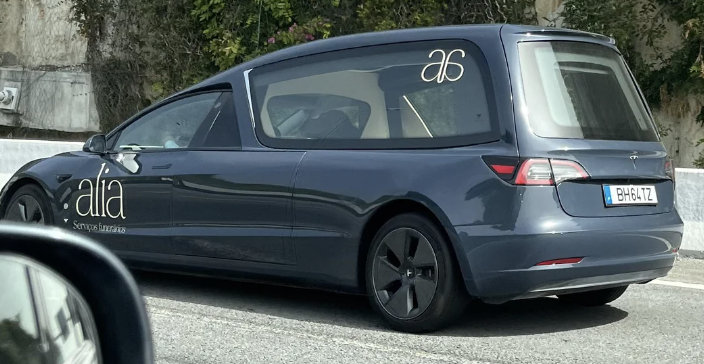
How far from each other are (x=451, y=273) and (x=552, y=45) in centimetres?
139

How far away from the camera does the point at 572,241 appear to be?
5.89 meters

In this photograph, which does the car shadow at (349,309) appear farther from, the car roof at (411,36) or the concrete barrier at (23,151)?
the concrete barrier at (23,151)

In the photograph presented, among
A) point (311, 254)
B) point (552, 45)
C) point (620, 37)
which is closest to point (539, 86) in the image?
point (552, 45)

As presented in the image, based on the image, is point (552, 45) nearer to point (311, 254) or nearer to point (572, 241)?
point (572, 241)

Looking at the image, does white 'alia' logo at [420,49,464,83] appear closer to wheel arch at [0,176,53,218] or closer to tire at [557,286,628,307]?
tire at [557,286,628,307]

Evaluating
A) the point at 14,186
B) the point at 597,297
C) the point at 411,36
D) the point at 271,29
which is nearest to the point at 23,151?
the point at 14,186

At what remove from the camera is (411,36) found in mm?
6512

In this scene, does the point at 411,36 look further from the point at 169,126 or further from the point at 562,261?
the point at 169,126

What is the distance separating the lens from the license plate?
242 inches

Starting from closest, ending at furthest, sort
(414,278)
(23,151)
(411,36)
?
(414,278) → (411,36) → (23,151)

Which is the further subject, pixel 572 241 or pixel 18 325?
pixel 572 241

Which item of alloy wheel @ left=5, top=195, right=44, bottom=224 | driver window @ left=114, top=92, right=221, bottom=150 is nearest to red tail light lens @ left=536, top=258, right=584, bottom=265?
driver window @ left=114, top=92, right=221, bottom=150

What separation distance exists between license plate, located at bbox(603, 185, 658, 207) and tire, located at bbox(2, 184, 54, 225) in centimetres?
406

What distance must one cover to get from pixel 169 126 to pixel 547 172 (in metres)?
2.87
